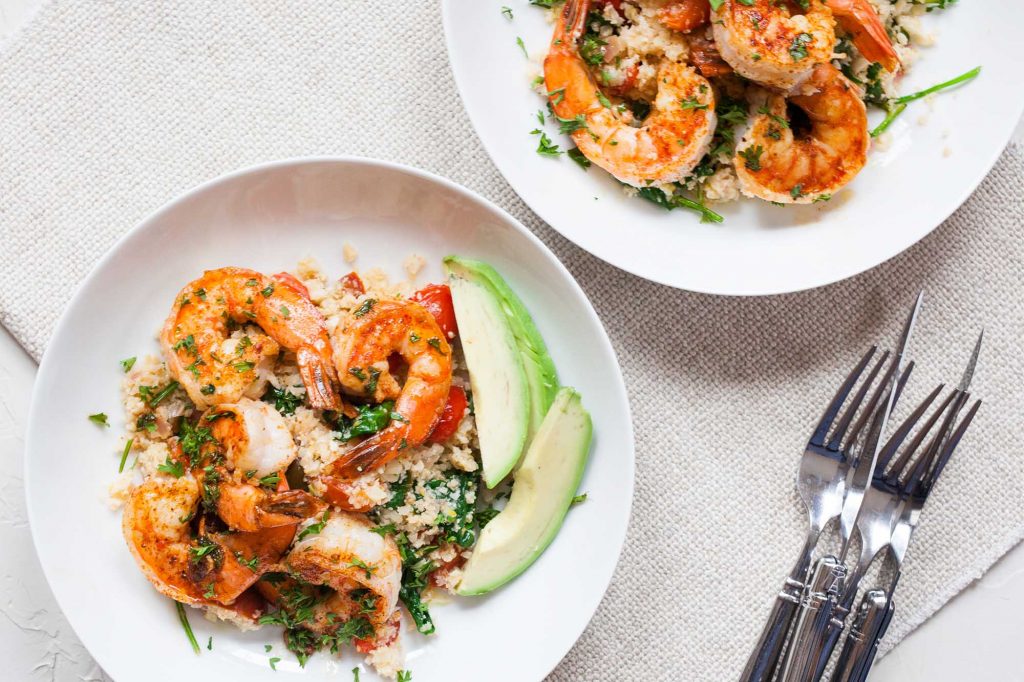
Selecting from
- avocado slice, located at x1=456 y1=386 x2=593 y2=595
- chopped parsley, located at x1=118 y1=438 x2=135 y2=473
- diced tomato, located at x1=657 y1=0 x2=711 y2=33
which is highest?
diced tomato, located at x1=657 y1=0 x2=711 y2=33

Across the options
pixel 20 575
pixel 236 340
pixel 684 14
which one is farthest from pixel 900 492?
pixel 20 575

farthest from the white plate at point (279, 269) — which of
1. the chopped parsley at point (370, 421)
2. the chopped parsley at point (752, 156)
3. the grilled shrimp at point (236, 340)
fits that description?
the chopped parsley at point (752, 156)

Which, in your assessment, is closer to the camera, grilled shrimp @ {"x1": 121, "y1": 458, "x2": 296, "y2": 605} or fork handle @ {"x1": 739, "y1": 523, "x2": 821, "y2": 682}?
grilled shrimp @ {"x1": 121, "y1": 458, "x2": 296, "y2": 605}

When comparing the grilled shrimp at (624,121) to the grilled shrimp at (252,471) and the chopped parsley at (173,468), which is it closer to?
the grilled shrimp at (252,471)

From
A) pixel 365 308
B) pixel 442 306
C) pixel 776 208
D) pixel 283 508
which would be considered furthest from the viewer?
pixel 776 208

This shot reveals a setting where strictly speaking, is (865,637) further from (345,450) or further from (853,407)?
(345,450)

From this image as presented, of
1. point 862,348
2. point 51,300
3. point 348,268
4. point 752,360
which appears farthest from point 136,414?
→ point 862,348

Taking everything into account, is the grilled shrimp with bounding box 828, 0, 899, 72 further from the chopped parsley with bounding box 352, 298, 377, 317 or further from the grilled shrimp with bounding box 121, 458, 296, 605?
the grilled shrimp with bounding box 121, 458, 296, 605

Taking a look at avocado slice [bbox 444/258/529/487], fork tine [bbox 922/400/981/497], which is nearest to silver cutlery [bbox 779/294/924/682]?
fork tine [bbox 922/400/981/497]
